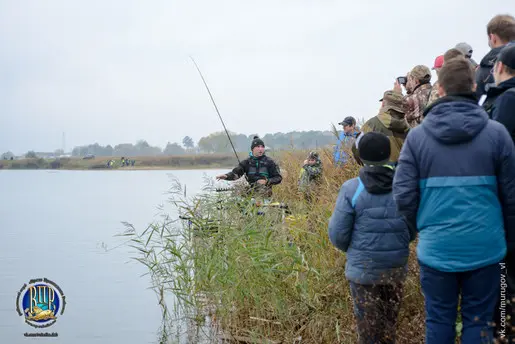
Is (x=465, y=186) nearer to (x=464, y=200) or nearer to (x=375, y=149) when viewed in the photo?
(x=464, y=200)

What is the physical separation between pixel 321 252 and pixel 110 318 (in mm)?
5534

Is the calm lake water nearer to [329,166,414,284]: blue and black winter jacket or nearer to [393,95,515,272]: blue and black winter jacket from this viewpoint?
[329,166,414,284]: blue and black winter jacket

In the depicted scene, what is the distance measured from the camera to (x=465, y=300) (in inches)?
126

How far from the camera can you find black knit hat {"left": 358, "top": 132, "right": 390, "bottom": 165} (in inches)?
150

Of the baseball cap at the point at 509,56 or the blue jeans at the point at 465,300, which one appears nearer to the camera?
the blue jeans at the point at 465,300

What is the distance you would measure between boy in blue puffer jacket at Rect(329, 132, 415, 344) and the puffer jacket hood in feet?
2.14

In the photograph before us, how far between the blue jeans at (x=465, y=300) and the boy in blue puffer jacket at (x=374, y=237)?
0.55m

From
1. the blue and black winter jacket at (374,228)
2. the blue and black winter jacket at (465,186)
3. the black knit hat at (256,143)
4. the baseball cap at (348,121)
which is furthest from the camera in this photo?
the black knit hat at (256,143)

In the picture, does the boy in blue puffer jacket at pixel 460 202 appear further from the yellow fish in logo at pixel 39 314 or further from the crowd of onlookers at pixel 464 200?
the yellow fish in logo at pixel 39 314

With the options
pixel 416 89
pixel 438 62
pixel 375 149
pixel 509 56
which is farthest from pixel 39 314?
pixel 509 56

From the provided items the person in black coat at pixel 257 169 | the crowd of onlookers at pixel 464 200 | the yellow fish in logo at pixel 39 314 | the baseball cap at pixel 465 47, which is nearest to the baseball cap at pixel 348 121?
the person in black coat at pixel 257 169

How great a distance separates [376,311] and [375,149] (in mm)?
947

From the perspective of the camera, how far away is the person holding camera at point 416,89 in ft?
19.1

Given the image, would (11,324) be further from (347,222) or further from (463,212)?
(463,212)
